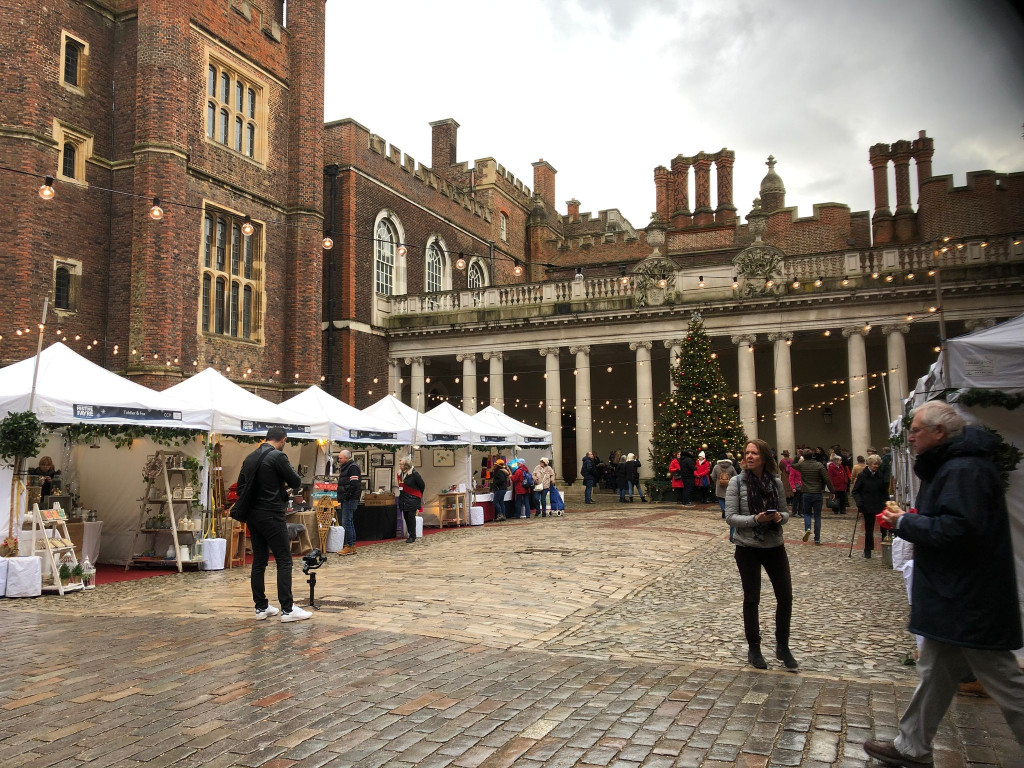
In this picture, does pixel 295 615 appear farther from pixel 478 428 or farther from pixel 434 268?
pixel 434 268

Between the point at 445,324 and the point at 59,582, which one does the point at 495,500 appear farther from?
the point at 59,582

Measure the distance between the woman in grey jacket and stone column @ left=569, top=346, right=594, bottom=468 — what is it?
2086cm

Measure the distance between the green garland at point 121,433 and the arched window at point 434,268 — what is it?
21589 mm

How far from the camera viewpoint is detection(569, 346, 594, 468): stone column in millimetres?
27109

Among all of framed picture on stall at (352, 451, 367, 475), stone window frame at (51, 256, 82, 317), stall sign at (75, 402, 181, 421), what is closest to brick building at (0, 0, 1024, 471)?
stone window frame at (51, 256, 82, 317)

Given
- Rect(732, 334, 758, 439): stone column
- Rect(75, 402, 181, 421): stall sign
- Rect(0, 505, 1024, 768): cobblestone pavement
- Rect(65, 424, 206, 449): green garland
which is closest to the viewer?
Rect(0, 505, 1024, 768): cobblestone pavement

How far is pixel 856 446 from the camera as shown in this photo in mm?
23906

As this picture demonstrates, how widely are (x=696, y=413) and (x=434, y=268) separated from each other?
593 inches

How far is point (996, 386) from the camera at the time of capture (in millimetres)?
5828

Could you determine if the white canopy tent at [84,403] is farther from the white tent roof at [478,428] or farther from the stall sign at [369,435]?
the white tent roof at [478,428]

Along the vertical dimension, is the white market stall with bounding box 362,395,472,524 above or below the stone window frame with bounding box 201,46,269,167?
below

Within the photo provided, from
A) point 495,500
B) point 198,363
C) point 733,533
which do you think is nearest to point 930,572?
point 733,533

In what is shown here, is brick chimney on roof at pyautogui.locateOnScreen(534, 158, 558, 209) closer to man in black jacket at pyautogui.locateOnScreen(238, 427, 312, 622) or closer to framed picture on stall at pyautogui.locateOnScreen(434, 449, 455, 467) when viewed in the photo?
framed picture on stall at pyautogui.locateOnScreen(434, 449, 455, 467)

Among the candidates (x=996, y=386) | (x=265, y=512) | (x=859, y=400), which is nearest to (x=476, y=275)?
(x=859, y=400)
